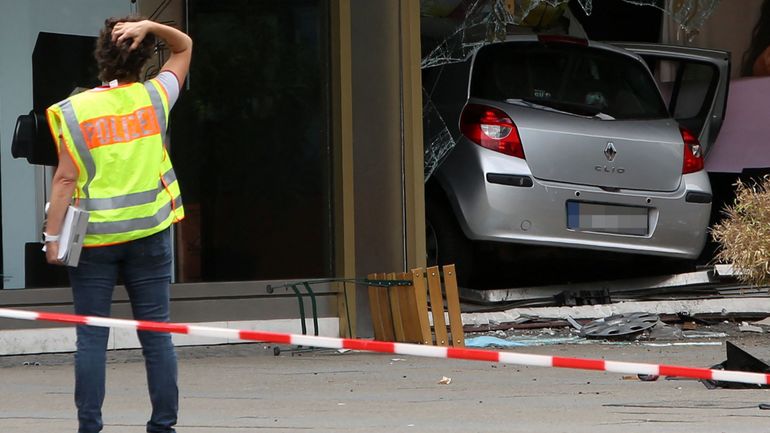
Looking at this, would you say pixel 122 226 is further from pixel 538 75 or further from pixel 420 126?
pixel 538 75

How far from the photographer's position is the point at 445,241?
9.74 metres

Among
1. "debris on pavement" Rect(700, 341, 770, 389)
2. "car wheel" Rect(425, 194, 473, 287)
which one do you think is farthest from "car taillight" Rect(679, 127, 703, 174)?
"debris on pavement" Rect(700, 341, 770, 389)

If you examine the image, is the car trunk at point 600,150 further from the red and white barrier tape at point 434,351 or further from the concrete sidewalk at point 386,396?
the red and white barrier tape at point 434,351

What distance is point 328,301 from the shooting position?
8.90 metres

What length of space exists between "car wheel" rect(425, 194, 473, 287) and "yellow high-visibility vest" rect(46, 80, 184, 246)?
469 centimetres

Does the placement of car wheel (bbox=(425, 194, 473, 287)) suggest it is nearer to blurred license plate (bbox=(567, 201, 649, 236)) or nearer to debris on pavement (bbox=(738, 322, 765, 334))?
blurred license plate (bbox=(567, 201, 649, 236))

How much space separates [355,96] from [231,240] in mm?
1187

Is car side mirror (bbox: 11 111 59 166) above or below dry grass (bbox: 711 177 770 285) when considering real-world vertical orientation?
above

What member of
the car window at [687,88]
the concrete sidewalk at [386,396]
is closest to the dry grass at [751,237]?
the concrete sidewalk at [386,396]

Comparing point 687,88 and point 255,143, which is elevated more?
point 687,88

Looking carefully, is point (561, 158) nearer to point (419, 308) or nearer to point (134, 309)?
point (419, 308)

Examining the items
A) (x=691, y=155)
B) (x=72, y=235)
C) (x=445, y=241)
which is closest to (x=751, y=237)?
(x=691, y=155)

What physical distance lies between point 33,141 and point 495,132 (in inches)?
117

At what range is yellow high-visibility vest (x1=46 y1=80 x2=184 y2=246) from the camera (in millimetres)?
4984
